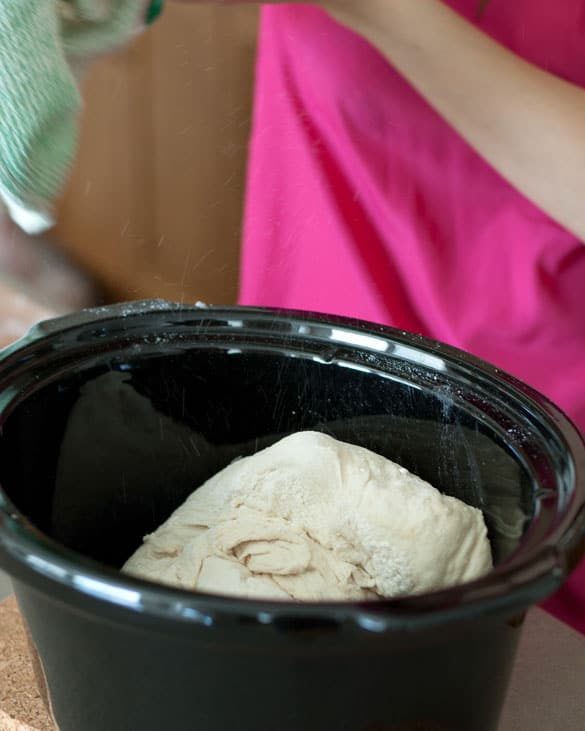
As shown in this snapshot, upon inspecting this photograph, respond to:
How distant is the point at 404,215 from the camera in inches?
30.7

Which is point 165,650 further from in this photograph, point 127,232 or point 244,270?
point 127,232

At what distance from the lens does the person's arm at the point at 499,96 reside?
669mm

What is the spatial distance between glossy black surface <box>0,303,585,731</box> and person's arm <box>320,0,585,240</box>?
0.78 feet

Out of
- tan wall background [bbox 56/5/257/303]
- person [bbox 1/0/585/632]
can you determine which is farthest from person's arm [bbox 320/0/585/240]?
tan wall background [bbox 56/5/257/303]

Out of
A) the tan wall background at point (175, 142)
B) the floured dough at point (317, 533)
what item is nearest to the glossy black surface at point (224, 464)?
the floured dough at point (317, 533)

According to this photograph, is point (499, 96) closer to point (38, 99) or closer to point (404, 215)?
point (404, 215)

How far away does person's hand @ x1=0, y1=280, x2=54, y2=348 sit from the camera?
0.82m

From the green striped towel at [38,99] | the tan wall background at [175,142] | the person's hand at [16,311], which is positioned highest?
the green striped towel at [38,99]

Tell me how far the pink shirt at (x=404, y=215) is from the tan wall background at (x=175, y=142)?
0.04m

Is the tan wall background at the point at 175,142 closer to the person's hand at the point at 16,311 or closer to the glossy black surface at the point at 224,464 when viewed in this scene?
the person's hand at the point at 16,311

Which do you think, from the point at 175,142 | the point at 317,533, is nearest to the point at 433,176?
the point at 175,142

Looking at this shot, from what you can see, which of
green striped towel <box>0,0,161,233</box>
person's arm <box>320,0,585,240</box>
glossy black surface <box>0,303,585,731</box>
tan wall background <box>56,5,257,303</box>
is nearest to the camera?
glossy black surface <box>0,303,585,731</box>

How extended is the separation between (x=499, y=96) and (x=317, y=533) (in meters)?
0.39

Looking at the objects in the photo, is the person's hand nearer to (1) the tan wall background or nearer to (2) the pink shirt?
(1) the tan wall background
